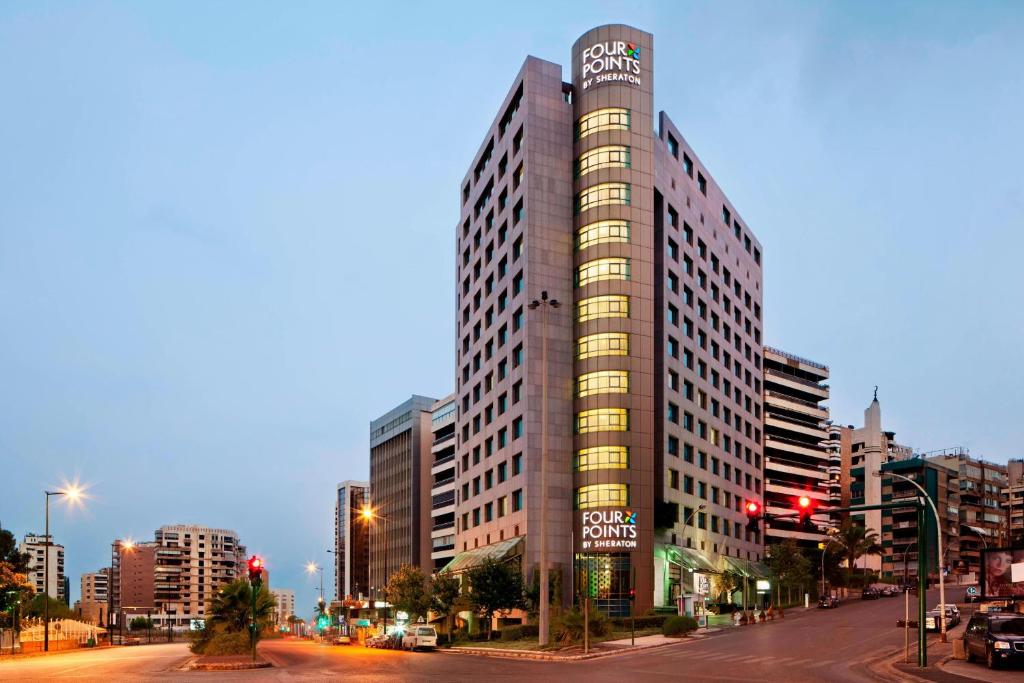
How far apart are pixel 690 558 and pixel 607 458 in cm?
1368

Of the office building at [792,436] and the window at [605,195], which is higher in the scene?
the window at [605,195]

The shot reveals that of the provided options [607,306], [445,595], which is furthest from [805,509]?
[607,306]

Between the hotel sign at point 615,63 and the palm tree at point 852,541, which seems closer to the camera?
the hotel sign at point 615,63

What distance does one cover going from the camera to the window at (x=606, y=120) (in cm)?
8675

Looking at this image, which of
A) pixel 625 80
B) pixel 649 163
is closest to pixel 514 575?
pixel 649 163

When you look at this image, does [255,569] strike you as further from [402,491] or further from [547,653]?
[402,491]

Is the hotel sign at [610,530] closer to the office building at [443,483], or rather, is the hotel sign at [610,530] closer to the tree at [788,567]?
the tree at [788,567]

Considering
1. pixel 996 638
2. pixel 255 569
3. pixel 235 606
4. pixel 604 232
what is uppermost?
pixel 604 232

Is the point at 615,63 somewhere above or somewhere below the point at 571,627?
above

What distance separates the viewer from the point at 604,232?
85.8m

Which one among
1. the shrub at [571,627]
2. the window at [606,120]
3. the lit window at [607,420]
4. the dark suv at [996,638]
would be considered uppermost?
the window at [606,120]

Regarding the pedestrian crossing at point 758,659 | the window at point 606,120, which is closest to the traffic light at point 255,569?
the pedestrian crossing at point 758,659

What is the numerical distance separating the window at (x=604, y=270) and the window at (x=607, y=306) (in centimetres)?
164

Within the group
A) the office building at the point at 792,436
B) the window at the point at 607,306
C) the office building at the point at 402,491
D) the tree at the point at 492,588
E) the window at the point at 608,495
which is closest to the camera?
the tree at the point at 492,588
